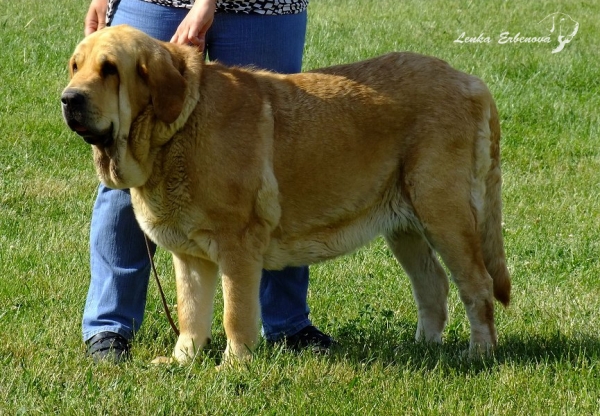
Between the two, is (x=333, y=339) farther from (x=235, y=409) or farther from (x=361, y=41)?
(x=361, y=41)

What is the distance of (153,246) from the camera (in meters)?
5.29

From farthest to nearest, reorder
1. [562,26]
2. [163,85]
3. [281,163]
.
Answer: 1. [562,26]
2. [281,163]
3. [163,85]

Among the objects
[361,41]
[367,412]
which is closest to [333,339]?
[367,412]

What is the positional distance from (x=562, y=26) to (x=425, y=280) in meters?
9.45

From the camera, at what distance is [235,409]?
4176 mm

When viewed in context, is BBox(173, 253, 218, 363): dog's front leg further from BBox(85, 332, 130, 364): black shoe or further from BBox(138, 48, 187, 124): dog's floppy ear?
BBox(138, 48, 187, 124): dog's floppy ear

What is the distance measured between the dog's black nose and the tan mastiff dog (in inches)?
2.3

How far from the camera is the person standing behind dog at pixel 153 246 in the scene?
→ 4.92 m

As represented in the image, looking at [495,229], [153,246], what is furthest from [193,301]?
[495,229]

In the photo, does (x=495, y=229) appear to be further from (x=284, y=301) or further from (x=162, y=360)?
(x=162, y=360)

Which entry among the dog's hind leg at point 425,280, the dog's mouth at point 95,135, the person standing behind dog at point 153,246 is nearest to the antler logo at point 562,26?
the dog's hind leg at point 425,280

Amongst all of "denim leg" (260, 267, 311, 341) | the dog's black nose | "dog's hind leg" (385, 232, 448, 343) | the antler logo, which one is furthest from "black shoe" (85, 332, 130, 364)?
the antler logo

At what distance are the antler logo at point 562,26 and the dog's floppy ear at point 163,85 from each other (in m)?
9.44

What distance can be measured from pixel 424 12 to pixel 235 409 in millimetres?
10972
